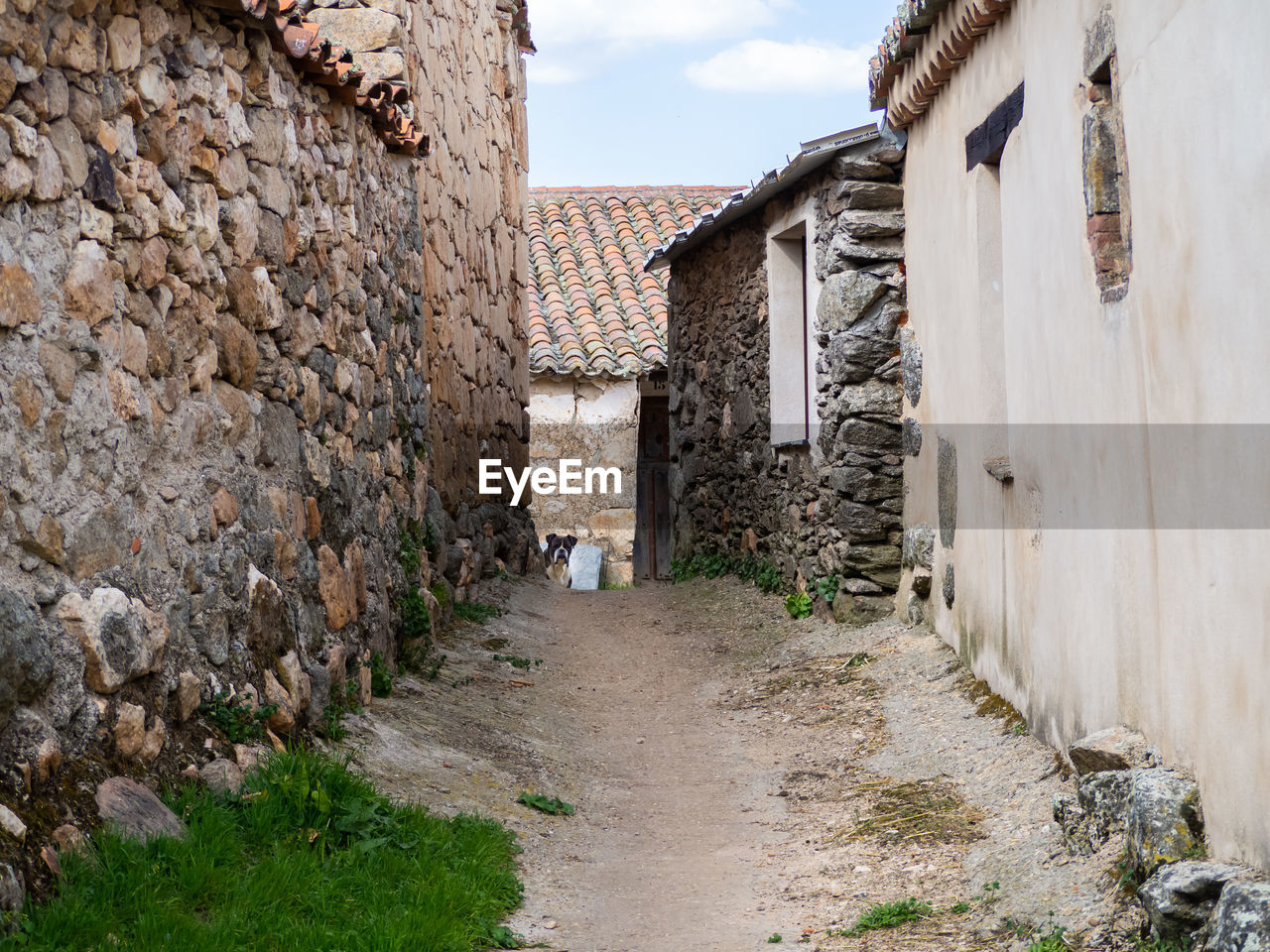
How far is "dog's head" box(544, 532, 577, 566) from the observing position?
12.5 metres

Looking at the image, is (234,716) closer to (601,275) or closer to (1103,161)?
(1103,161)

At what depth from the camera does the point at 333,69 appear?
4.45 m

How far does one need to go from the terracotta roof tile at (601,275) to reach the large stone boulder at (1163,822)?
980 cm

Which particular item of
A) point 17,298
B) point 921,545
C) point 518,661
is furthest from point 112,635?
point 921,545

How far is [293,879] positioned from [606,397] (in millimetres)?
10218

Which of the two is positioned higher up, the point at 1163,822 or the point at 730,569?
the point at 730,569

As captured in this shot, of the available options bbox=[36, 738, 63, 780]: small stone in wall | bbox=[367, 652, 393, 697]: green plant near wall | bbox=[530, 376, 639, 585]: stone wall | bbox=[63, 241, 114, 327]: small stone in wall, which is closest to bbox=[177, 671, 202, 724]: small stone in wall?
bbox=[36, 738, 63, 780]: small stone in wall

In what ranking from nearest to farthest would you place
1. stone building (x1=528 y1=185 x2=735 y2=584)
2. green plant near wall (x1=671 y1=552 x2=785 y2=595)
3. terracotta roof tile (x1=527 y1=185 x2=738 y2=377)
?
green plant near wall (x1=671 y1=552 x2=785 y2=595), terracotta roof tile (x1=527 y1=185 x2=738 y2=377), stone building (x1=528 y1=185 x2=735 y2=584)

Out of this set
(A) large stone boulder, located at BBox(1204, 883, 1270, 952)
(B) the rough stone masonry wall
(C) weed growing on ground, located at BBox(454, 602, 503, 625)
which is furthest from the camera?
(C) weed growing on ground, located at BBox(454, 602, 503, 625)

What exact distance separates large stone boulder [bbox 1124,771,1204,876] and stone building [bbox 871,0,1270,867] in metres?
0.10

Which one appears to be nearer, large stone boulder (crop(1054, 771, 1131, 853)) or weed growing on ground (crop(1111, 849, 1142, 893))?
weed growing on ground (crop(1111, 849, 1142, 893))

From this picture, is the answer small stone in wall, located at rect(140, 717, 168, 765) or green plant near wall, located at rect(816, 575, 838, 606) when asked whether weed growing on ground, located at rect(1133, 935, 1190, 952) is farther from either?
green plant near wall, located at rect(816, 575, 838, 606)

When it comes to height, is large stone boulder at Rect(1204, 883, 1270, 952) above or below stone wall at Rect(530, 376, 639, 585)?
below

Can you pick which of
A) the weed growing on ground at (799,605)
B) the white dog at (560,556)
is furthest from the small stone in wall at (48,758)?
the white dog at (560,556)
